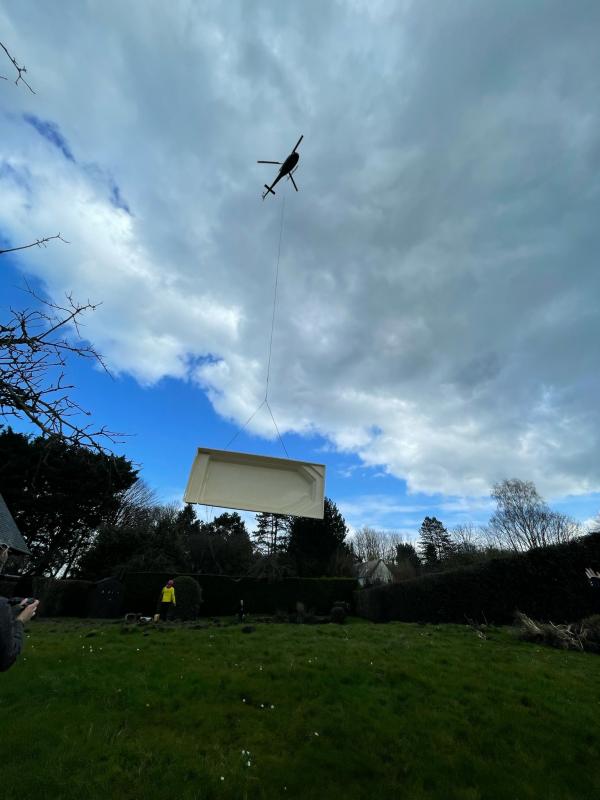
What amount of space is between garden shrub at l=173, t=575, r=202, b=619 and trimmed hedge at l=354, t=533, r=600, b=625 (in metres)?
9.65

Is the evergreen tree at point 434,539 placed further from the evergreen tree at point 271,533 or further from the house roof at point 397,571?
the evergreen tree at point 271,533

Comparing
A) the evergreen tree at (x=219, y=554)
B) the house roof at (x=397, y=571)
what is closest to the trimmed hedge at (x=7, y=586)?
the evergreen tree at (x=219, y=554)

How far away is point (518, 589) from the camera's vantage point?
12359 millimetres

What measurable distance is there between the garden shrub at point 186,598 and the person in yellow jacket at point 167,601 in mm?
323

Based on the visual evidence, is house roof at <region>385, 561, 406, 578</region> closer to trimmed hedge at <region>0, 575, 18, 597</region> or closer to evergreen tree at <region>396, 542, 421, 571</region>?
evergreen tree at <region>396, 542, 421, 571</region>

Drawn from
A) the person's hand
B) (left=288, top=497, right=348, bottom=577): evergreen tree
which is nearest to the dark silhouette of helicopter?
the person's hand

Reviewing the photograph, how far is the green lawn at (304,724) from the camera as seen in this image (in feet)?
13.1

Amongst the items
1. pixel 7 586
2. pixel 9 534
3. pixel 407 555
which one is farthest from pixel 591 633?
pixel 407 555

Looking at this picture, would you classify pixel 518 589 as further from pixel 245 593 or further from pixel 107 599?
pixel 107 599

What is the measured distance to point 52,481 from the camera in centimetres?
2705

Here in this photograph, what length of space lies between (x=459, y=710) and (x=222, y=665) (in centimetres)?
454

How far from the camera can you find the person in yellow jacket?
1567 cm

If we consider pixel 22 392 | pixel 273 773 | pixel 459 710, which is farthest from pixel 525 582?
pixel 22 392

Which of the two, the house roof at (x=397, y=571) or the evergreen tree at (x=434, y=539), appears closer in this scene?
the house roof at (x=397, y=571)
